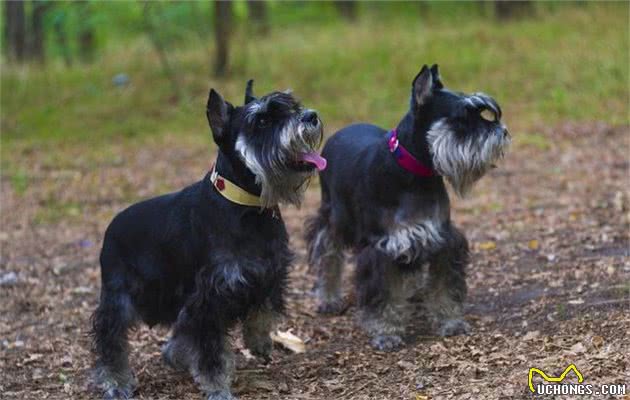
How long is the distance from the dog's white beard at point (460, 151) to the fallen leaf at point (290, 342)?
166cm

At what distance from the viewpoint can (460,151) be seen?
645 centimetres

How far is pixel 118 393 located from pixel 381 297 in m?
1.92

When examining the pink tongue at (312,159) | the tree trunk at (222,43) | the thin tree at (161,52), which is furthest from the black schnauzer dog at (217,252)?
the tree trunk at (222,43)

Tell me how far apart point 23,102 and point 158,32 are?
277cm

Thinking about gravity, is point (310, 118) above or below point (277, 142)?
above

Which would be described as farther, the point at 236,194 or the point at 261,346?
the point at 261,346

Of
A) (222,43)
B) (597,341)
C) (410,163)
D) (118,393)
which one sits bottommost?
(222,43)

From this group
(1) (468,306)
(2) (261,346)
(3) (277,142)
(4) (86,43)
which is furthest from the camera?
(4) (86,43)

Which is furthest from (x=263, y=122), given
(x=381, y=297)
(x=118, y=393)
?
(x=118, y=393)

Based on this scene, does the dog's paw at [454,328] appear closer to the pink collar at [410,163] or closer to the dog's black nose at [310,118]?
the pink collar at [410,163]

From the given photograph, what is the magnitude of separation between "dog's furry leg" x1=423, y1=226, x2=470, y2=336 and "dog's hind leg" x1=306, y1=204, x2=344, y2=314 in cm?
102

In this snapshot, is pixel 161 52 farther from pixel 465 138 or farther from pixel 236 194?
pixel 236 194

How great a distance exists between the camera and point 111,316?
627 cm

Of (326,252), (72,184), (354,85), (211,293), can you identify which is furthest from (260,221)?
(354,85)
